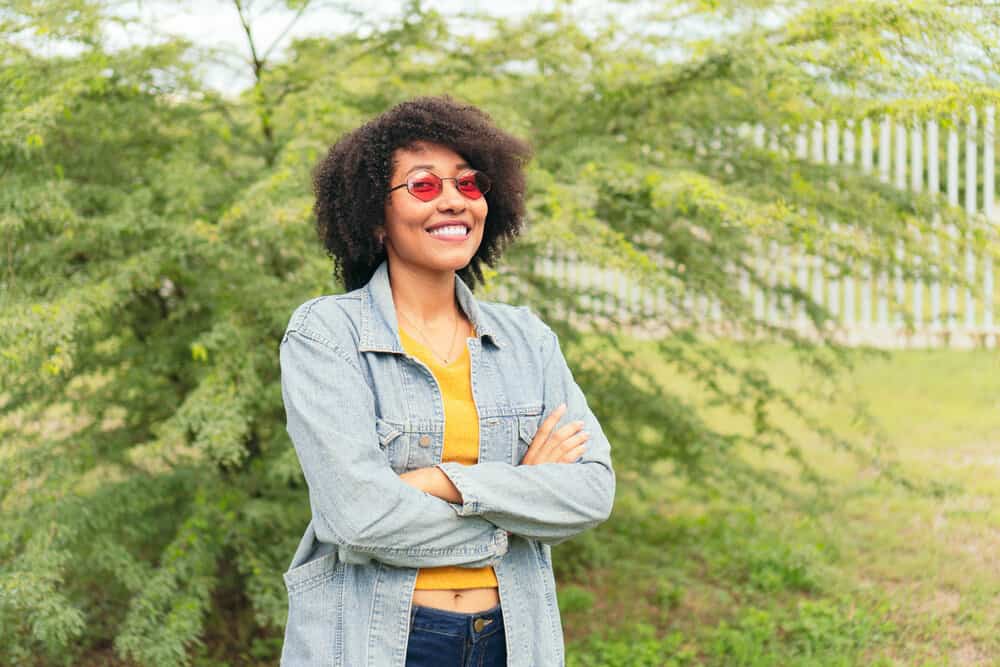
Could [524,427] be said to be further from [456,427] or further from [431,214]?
[431,214]

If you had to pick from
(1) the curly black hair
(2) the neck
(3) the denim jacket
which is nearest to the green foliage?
(1) the curly black hair

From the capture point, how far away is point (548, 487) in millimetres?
2186

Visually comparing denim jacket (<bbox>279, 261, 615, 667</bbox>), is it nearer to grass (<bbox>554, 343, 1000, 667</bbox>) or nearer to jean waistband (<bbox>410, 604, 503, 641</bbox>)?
jean waistband (<bbox>410, 604, 503, 641</bbox>)

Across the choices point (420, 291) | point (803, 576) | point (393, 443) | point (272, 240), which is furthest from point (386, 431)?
point (803, 576)

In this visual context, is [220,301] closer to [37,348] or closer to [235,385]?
[235,385]

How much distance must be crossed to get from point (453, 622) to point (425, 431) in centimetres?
37

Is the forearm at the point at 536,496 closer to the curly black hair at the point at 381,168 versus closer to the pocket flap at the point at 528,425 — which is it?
the pocket flap at the point at 528,425

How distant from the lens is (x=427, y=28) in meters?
4.70

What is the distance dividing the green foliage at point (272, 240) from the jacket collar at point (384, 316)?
1270mm

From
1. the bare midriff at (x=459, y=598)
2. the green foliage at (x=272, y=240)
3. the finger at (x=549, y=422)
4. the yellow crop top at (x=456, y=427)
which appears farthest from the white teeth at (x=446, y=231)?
the green foliage at (x=272, y=240)

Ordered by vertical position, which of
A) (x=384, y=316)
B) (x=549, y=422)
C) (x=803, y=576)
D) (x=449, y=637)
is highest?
(x=384, y=316)

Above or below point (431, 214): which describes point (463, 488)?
below

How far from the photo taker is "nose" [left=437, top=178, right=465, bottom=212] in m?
2.26

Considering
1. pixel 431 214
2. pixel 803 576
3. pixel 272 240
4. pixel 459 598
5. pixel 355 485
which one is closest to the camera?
pixel 355 485
